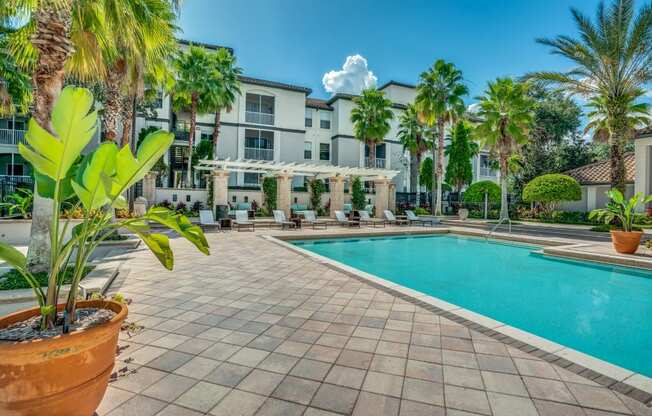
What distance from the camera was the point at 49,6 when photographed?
505cm

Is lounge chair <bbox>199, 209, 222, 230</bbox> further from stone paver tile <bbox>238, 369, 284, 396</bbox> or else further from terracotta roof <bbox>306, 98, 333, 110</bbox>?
terracotta roof <bbox>306, 98, 333, 110</bbox>

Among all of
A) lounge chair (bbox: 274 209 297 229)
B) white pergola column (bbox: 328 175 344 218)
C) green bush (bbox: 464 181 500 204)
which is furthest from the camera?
white pergola column (bbox: 328 175 344 218)

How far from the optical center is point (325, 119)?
33000 mm

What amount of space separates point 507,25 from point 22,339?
1625 cm

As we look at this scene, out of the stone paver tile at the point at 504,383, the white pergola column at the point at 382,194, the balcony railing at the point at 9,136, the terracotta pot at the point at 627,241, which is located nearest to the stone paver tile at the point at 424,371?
the stone paver tile at the point at 504,383

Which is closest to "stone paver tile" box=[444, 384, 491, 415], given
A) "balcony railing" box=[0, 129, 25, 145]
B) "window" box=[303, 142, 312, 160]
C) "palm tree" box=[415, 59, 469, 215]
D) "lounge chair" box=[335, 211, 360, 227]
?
"lounge chair" box=[335, 211, 360, 227]

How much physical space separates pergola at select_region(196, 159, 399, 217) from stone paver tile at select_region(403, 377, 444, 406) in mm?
15814

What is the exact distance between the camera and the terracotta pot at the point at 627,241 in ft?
30.4

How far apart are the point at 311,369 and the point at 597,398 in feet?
7.47

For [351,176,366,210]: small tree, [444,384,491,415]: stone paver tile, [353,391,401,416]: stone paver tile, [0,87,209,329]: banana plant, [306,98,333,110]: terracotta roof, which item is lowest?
[353,391,401,416]: stone paver tile

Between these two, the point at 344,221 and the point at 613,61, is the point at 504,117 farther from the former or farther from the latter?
the point at 344,221

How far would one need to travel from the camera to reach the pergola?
17.8 meters

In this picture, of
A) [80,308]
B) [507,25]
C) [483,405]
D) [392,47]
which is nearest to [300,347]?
[483,405]

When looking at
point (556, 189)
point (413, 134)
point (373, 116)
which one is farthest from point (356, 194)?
point (556, 189)
